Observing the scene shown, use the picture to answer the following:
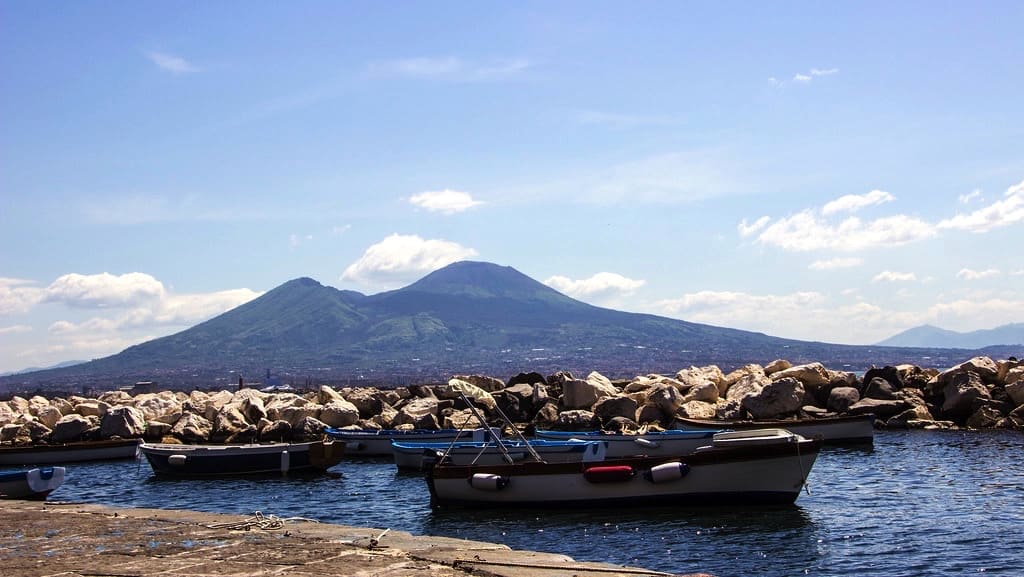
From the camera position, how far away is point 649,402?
4581cm

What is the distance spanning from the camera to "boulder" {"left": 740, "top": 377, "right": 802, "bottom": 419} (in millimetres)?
42875

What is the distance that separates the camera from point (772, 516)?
2362cm

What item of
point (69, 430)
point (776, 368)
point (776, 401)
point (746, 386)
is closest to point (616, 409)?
point (746, 386)

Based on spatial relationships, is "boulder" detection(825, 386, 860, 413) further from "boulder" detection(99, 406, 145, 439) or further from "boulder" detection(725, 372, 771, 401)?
"boulder" detection(99, 406, 145, 439)

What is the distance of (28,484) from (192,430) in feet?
67.5

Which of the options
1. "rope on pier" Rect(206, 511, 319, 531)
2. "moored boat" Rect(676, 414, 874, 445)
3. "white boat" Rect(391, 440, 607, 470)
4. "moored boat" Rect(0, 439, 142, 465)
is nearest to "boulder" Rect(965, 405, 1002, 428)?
"moored boat" Rect(676, 414, 874, 445)

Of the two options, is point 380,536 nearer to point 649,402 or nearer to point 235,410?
point 649,402

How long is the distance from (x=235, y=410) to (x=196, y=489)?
16803mm

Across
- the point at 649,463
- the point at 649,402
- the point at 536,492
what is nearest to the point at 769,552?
the point at 649,463

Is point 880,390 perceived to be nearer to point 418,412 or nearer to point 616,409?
point 616,409

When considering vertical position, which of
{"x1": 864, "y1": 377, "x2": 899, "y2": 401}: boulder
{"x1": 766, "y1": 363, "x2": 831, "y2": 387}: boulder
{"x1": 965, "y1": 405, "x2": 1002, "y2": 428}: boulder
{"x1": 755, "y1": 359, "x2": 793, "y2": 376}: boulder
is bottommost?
{"x1": 965, "y1": 405, "x2": 1002, "y2": 428}: boulder

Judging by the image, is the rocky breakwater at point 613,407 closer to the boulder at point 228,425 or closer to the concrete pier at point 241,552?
the boulder at point 228,425

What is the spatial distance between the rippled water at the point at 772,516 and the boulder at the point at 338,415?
995cm

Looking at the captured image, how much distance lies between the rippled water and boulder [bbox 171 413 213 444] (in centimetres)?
991
